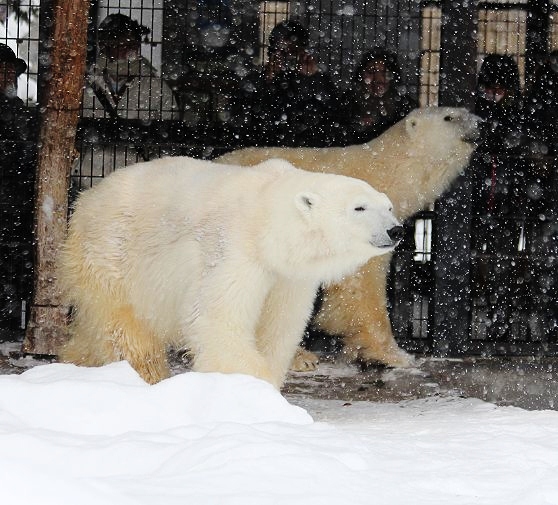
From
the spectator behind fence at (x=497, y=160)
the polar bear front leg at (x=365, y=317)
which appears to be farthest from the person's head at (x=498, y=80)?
the polar bear front leg at (x=365, y=317)

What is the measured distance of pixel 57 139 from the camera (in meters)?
6.27

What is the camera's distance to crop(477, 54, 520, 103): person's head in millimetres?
7383

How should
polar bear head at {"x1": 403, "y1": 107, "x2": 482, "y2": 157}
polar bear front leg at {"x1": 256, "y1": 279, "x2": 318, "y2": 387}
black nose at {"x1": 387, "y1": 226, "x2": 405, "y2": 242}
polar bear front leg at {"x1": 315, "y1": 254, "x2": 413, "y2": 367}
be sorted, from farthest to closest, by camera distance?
1. polar bear head at {"x1": 403, "y1": 107, "x2": 482, "y2": 157}
2. polar bear front leg at {"x1": 315, "y1": 254, "x2": 413, "y2": 367}
3. polar bear front leg at {"x1": 256, "y1": 279, "x2": 318, "y2": 387}
4. black nose at {"x1": 387, "y1": 226, "x2": 405, "y2": 242}

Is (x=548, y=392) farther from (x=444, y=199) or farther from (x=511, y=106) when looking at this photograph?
(x=511, y=106)

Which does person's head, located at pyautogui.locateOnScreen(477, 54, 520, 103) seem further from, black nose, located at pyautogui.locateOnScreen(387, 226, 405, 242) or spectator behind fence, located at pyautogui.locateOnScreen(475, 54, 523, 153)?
black nose, located at pyautogui.locateOnScreen(387, 226, 405, 242)

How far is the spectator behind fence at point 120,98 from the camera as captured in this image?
7164mm

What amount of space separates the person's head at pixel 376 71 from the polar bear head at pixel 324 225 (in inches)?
110

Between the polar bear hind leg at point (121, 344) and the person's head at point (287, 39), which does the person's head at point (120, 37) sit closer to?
the person's head at point (287, 39)

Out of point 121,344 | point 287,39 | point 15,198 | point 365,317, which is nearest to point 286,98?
point 287,39

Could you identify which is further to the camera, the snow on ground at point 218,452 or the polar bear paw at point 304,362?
the polar bear paw at point 304,362

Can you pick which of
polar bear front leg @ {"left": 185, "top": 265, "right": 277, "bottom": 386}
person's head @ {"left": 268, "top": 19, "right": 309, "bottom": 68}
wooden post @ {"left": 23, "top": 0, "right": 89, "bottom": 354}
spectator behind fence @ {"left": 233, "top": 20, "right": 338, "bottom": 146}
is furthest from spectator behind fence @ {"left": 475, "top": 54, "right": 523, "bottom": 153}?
polar bear front leg @ {"left": 185, "top": 265, "right": 277, "bottom": 386}

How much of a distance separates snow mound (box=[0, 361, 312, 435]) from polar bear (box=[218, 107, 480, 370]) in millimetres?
3190

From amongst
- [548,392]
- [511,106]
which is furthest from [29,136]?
[548,392]

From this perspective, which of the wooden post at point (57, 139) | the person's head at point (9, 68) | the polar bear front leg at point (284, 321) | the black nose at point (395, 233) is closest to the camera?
the black nose at point (395, 233)
